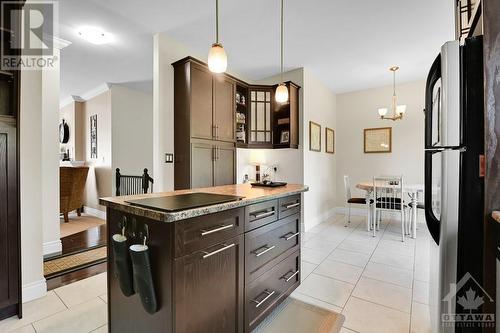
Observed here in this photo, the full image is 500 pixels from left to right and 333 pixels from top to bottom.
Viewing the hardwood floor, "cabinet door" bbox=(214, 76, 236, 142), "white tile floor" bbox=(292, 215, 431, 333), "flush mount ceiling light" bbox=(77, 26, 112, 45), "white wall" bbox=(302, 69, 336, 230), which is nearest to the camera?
"white tile floor" bbox=(292, 215, 431, 333)

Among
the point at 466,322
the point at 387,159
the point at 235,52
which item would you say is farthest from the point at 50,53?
the point at 387,159

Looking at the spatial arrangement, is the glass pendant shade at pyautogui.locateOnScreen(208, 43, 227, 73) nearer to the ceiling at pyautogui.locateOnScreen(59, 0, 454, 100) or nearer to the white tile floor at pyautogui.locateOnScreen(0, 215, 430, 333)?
the ceiling at pyautogui.locateOnScreen(59, 0, 454, 100)

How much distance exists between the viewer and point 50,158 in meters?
2.87

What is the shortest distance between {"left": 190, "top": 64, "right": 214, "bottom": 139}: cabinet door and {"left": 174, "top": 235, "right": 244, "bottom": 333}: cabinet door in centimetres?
183

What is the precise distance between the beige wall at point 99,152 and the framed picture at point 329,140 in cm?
443

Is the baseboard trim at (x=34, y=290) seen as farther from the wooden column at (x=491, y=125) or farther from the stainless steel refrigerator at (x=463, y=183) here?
the wooden column at (x=491, y=125)

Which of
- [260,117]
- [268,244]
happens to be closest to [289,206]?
[268,244]

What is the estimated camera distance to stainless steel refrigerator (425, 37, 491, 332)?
1092 millimetres

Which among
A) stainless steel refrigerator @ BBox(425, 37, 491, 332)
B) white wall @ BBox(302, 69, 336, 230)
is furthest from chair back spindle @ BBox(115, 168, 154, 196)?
stainless steel refrigerator @ BBox(425, 37, 491, 332)

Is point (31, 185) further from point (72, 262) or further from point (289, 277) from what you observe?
point (289, 277)

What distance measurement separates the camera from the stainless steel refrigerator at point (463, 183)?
1.09 metres

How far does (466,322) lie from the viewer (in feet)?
3.62

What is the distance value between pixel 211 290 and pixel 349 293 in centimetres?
149

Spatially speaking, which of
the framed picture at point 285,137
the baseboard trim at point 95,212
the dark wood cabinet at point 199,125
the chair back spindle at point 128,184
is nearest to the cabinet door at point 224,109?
the dark wood cabinet at point 199,125
